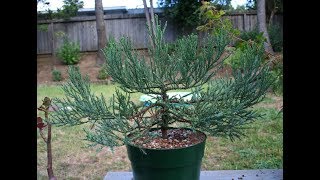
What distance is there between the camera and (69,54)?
9.85 metres

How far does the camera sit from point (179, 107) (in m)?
1.52

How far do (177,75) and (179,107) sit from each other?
13cm

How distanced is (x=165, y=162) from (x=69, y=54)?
8.85 meters

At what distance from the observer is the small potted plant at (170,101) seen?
4.69 feet

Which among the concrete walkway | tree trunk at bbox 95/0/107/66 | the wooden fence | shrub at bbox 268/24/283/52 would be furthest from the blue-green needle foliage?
the wooden fence

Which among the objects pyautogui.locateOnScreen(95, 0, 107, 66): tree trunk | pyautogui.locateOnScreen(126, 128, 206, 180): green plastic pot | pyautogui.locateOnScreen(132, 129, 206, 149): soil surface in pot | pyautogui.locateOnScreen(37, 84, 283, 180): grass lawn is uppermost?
pyautogui.locateOnScreen(95, 0, 107, 66): tree trunk

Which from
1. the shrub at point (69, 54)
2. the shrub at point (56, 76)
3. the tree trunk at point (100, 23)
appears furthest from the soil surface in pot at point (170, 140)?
the shrub at point (69, 54)

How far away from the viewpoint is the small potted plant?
1431mm

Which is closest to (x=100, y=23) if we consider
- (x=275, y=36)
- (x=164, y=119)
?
(x=275, y=36)

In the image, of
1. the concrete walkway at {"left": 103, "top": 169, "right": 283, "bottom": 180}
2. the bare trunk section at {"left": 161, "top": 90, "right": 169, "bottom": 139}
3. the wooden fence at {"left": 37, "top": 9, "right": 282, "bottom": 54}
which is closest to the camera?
the bare trunk section at {"left": 161, "top": 90, "right": 169, "bottom": 139}

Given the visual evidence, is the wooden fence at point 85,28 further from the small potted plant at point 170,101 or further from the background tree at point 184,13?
the small potted plant at point 170,101

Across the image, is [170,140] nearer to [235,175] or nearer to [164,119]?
[164,119]

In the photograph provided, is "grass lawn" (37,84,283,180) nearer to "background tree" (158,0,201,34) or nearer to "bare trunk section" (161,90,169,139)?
"bare trunk section" (161,90,169,139)

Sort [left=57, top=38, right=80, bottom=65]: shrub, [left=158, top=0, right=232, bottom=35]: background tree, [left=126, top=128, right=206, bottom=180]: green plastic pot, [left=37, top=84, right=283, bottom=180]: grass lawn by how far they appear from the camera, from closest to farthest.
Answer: [left=126, top=128, right=206, bottom=180]: green plastic pot < [left=37, top=84, right=283, bottom=180]: grass lawn < [left=57, top=38, right=80, bottom=65]: shrub < [left=158, top=0, right=232, bottom=35]: background tree
